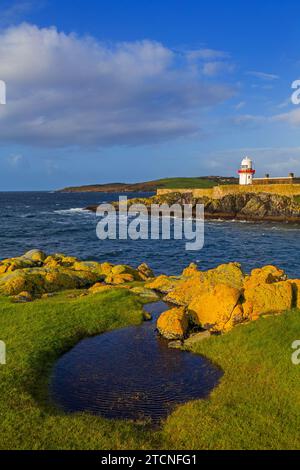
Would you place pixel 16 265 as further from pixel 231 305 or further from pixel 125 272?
pixel 231 305

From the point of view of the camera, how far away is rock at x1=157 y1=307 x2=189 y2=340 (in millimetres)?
21125

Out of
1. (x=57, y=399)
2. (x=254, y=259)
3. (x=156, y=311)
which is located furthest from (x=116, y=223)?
(x=57, y=399)

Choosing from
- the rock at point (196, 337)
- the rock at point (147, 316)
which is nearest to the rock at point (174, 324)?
the rock at point (196, 337)

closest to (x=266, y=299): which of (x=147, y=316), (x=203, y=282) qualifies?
(x=203, y=282)

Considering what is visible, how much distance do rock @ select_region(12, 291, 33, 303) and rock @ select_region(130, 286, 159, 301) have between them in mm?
7791

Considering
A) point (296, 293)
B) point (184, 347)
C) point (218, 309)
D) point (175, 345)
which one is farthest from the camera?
point (296, 293)

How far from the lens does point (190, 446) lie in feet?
37.9

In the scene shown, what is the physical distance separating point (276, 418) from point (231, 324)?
8.50 metres

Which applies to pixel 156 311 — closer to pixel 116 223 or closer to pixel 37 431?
pixel 37 431

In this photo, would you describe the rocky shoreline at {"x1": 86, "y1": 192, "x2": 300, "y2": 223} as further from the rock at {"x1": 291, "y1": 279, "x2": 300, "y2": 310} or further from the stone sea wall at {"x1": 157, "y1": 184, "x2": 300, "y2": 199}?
the rock at {"x1": 291, "y1": 279, "x2": 300, "y2": 310}

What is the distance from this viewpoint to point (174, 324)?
2136cm

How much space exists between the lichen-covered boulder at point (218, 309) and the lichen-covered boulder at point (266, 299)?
1.74 ft

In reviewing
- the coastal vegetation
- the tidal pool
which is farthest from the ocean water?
the tidal pool

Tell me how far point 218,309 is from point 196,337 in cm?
233
